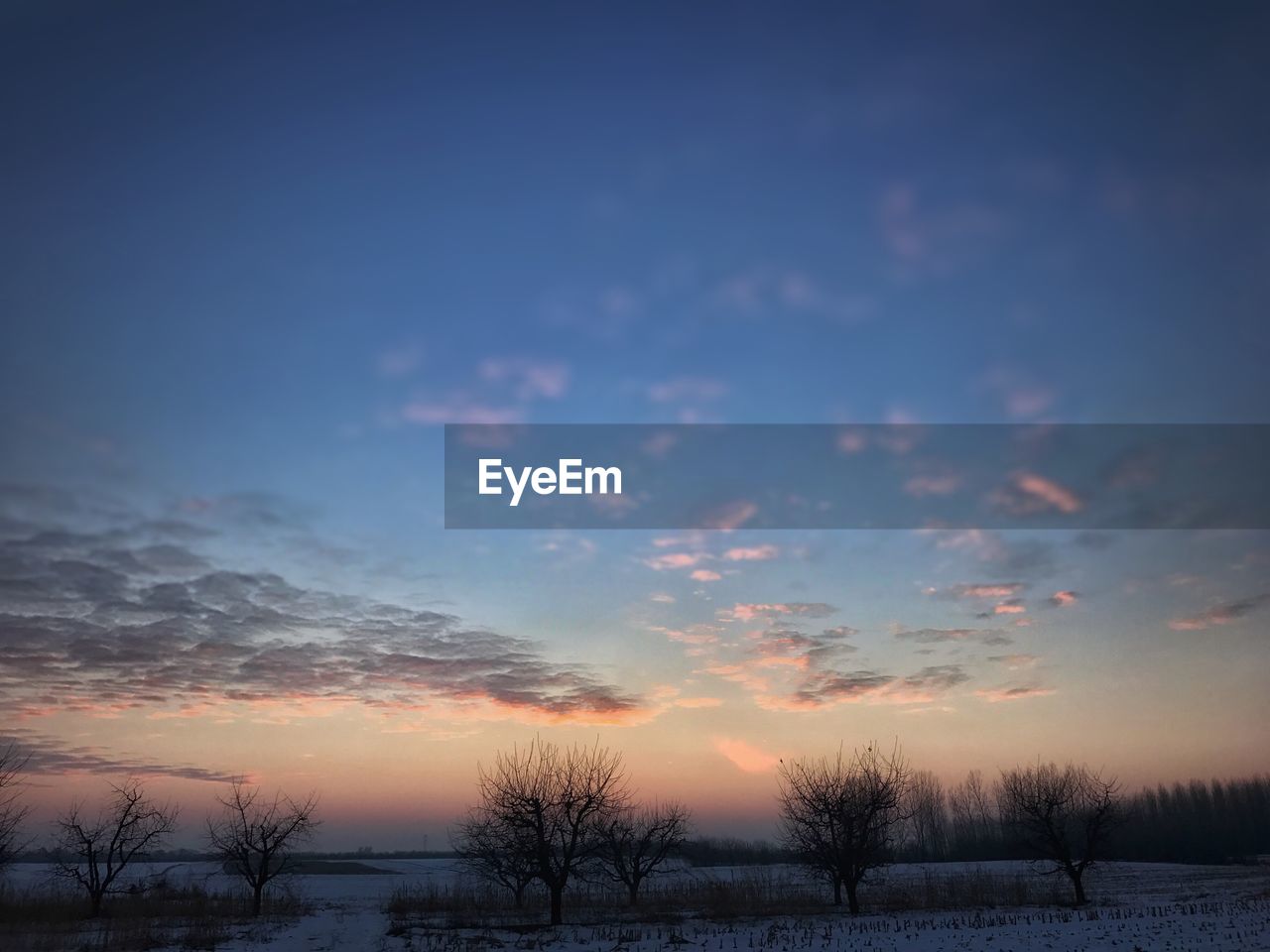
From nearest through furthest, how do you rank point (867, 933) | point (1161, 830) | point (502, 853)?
1. point (867, 933)
2. point (502, 853)
3. point (1161, 830)

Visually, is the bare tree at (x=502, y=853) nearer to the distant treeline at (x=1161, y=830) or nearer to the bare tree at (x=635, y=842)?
the bare tree at (x=635, y=842)

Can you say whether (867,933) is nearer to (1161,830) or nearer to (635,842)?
(635,842)

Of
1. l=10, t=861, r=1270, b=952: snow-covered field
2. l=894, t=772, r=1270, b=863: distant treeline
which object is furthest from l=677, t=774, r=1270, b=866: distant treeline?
l=10, t=861, r=1270, b=952: snow-covered field

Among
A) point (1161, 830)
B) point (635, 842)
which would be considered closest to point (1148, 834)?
point (1161, 830)

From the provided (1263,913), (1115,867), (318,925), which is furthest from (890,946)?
(1115,867)

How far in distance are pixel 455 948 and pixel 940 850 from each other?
115816mm

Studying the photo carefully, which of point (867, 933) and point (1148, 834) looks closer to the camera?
point (867, 933)

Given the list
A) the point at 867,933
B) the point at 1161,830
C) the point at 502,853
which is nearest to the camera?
the point at 867,933

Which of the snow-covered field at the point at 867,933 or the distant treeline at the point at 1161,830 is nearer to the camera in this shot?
the snow-covered field at the point at 867,933

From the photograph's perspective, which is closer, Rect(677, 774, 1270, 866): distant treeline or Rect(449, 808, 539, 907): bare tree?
Rect(449, 808, 539, 907): bare tree

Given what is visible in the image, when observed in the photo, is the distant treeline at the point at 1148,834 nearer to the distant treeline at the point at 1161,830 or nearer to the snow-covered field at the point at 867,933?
the distant treeline at the point at 1161,830

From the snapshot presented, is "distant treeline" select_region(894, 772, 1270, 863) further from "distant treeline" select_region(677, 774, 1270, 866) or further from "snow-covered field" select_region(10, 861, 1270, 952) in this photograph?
"snow-covered field" select_region(10, 861, 1270, 952)

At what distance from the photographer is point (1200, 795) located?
137m

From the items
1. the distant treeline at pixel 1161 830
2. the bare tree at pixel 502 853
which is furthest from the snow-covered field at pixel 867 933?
the distant treeline at pixel 1161 830
